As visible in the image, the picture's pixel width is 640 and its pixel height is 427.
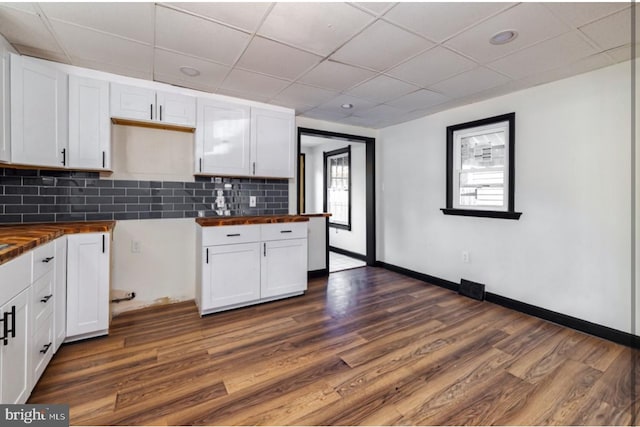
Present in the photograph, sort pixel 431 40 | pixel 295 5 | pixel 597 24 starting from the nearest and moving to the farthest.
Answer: pixel 295 5, pixel 597 24, pixel 431 40

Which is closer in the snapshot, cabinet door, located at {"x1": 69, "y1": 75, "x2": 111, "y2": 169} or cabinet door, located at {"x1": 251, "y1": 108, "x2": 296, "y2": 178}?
cabinet door, located at {"x1": 69, "y1": 75, "x2": 111, "y2": 169}

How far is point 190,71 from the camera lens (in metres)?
2.60

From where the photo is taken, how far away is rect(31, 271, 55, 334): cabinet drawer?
1700mm

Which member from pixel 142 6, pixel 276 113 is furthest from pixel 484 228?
pixel 142 6

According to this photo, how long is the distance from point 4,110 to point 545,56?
4.16 metres

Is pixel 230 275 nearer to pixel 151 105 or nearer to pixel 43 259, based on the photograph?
pixel 43 259

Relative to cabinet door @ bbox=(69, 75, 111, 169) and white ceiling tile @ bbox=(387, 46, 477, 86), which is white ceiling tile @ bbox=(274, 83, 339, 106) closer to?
white ceiling tile @ bbox=(387, 46, 477, 86)

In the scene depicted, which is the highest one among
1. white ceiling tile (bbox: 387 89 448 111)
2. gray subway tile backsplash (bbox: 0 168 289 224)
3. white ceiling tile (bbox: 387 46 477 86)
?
white ceiling tile (bbox: 387 89 448 111)

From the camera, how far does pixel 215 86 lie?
296 cm

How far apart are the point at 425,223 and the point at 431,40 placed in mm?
2550

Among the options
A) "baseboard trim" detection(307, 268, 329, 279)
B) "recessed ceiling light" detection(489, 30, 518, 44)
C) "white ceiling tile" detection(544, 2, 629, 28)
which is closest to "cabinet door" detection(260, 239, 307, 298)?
"baseboard trim" detection(307, 268, 329, 279)

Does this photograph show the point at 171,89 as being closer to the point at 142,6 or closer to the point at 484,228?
the point at 142,6

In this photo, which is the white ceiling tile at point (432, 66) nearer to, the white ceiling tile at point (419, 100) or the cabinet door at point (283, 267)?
the white ceiling tile at point (419, 100)

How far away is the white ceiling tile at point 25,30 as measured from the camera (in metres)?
1.82
